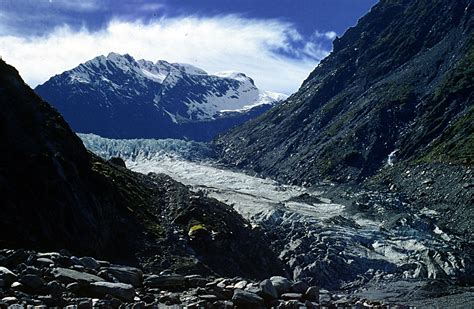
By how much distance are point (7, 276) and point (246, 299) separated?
8.47 meters

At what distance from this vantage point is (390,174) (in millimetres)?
138000

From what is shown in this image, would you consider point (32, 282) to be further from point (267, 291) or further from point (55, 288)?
point (267, 291)

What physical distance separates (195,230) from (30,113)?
69.9 feet

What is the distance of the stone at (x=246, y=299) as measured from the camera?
2055 cm

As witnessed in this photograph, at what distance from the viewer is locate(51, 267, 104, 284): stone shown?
1978 cm

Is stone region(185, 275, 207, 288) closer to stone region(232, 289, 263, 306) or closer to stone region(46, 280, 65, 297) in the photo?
stone region(232, 289, 263, 306)

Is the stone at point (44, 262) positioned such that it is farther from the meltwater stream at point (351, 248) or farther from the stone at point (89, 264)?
the meltwater stream at point (351, 248)

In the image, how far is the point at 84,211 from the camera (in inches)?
1791

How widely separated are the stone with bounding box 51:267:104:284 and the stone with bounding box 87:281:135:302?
477mm

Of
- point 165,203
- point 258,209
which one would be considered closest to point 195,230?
point 165,203

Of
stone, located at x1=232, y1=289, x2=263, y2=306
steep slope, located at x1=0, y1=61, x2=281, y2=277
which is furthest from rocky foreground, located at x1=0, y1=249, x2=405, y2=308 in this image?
steep slope, located at x1=0, y1=61, x2=281, y2=277

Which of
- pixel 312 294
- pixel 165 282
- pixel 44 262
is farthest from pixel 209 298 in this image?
pixel 44 262

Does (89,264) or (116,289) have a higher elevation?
(89,264)

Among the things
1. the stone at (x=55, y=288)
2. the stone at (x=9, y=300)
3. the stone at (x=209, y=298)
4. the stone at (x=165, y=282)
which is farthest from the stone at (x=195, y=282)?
the stone at (x=9, y=300)
